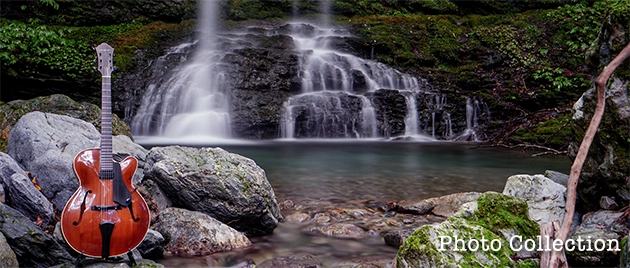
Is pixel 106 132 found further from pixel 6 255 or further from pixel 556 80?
pixel 556 80

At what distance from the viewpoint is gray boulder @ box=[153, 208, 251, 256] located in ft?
13.3

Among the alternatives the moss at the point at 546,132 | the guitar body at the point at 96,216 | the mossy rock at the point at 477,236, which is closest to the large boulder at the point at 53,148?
the guitar body at the point at 96,216

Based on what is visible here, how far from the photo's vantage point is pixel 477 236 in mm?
2875

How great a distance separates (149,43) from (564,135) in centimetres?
1572

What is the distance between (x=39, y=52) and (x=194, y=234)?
14947 mm

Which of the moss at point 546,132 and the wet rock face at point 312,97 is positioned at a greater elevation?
the wet rock face at point 312,97

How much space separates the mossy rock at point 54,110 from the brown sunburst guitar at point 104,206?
5282 mm

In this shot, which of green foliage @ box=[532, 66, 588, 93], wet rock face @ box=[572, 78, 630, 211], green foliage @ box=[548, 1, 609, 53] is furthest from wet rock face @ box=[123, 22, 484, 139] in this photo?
wet rock face @ box=[572, 78, 630, 211]

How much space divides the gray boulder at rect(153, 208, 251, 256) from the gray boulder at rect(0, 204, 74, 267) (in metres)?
0.93

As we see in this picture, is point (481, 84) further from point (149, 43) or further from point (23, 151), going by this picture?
point (23, 151)

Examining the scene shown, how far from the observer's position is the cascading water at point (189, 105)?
45.6ft

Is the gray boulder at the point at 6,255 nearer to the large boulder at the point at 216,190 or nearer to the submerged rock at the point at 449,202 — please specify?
the large boulder at the point at 216,190

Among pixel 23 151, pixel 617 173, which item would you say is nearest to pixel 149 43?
pixel 23 151

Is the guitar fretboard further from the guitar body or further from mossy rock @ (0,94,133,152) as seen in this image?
mossy rock @ (0,94,133,152)
